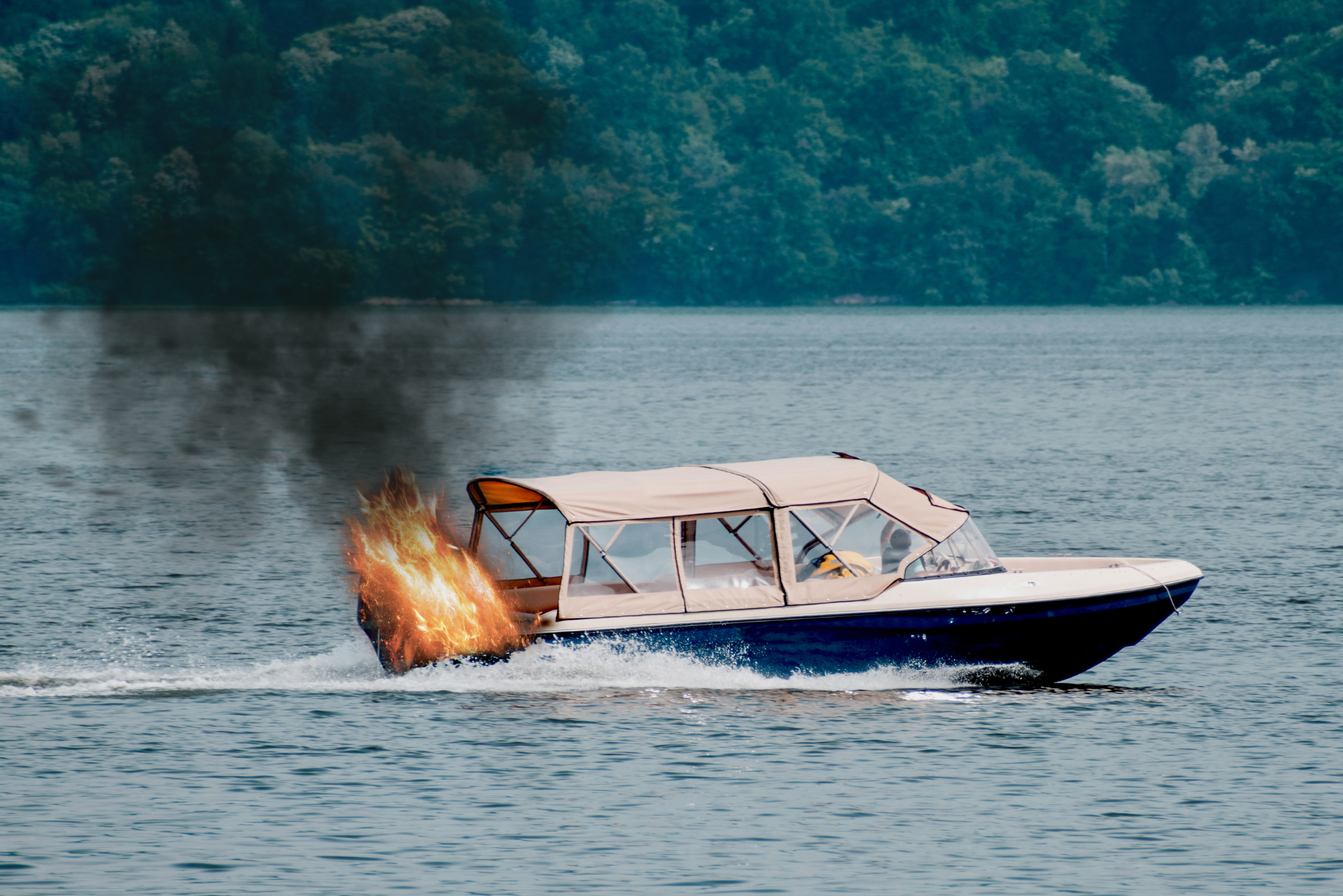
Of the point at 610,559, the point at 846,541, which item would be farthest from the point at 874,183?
the point at 610,559

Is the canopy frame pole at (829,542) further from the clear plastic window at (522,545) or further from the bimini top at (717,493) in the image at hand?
the clear plastic window at (522,545)

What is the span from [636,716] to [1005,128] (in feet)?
576

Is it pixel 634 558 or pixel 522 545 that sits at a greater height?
pixel 634 558

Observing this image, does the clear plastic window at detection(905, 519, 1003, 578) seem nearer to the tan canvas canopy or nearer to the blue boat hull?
the tan canvas canopy

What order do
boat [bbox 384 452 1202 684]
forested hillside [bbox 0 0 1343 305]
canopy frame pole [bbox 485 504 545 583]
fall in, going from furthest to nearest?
forested hillside [bbox 0 0 1343 305] < canopy frame pole [bbox 485 504 545 583] < boat [bbox 384 452 1202 684]

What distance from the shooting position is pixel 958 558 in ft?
78.8

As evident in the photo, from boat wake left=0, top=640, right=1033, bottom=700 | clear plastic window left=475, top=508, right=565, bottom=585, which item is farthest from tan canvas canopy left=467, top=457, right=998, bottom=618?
boat wake left=0, top=640, right=1033, bottom=700

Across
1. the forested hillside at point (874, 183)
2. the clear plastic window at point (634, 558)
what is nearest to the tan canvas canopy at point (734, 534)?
the clear plastic window at point (634, 558)

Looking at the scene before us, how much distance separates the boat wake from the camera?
76.2 ft

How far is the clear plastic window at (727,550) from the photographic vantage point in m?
23.9

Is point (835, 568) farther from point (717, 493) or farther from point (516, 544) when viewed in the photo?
point (516, 544)

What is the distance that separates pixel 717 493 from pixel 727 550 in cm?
117

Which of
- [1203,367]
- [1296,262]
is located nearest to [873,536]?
[1203,367]

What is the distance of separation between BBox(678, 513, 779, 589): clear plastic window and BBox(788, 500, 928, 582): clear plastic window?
1.48 feet
